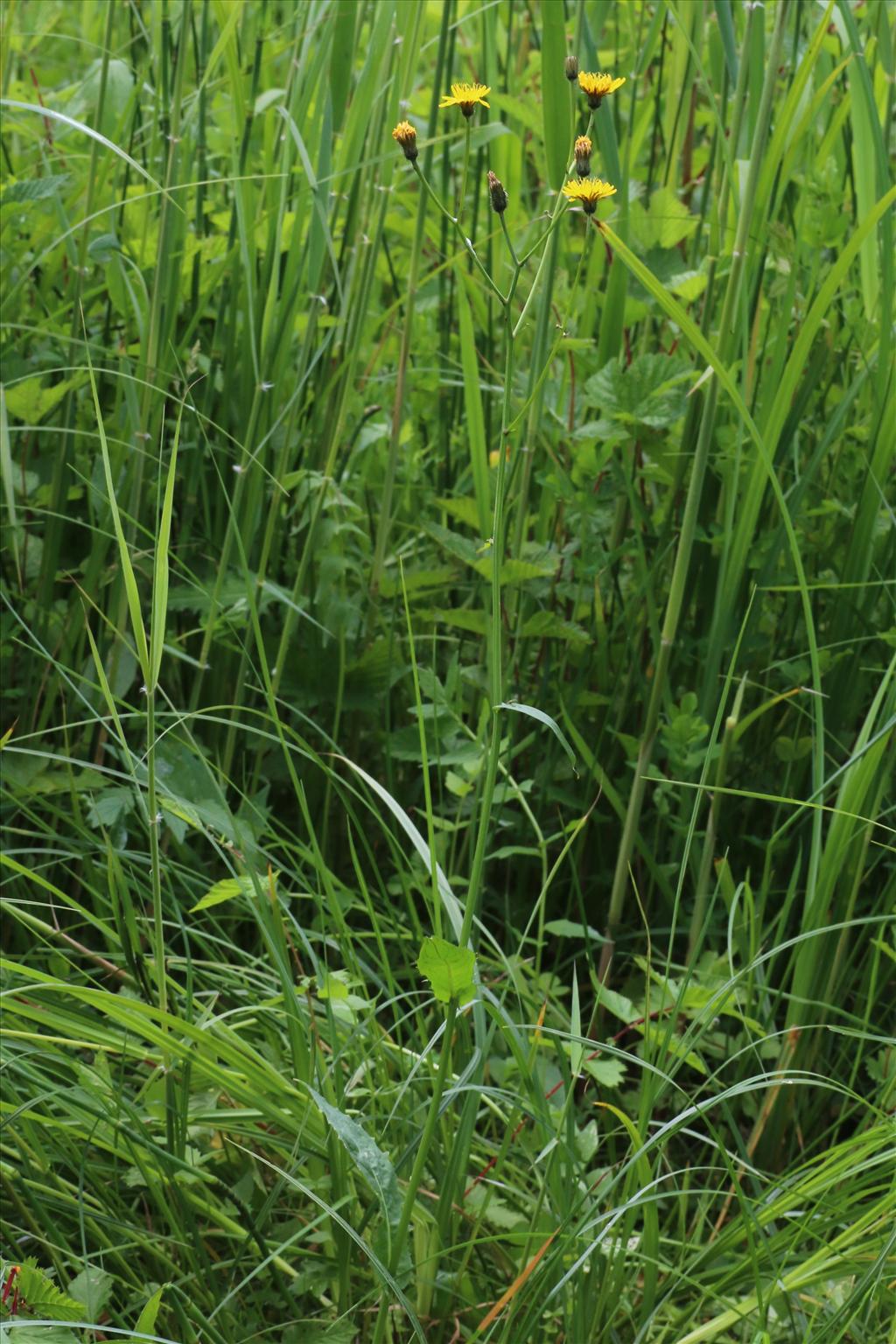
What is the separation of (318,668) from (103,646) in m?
0.24

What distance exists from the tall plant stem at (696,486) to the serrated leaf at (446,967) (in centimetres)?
36

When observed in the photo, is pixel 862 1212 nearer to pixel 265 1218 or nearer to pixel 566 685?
pixel 265 1218

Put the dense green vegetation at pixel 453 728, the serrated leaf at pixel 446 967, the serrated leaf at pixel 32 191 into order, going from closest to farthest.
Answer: the serrated leaf at pixel 446 967 < the dense green vegetation at pixel 453 728 < the serrated leaf at pixel 32 191

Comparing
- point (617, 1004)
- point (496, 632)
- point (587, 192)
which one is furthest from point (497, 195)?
point (617, 1004)

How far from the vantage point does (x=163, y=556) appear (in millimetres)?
886

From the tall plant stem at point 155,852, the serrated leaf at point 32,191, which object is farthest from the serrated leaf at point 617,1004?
the serrated leaf at point 32,191

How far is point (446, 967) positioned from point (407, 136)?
55cm

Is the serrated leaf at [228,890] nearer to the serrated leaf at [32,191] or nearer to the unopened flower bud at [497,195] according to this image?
the unopened flower bud at [497,195]

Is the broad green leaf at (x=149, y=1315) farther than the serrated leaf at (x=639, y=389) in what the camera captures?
No

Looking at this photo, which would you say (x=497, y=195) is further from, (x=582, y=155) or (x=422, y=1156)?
(x=422, y=1156)

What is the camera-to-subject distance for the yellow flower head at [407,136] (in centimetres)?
83

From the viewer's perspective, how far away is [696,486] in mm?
1177

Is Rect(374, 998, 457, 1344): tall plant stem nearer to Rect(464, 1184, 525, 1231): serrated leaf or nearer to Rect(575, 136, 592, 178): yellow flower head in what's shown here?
Rect(464, 1184, 525, 1231): serrated leaf

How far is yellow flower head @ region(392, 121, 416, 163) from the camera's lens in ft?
2.74
